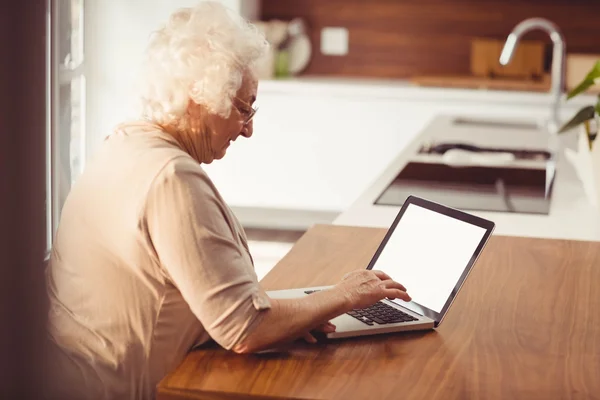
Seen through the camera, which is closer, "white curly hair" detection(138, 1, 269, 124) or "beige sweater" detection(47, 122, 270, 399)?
"beige sweater" detection(47, 122, 270, 399)

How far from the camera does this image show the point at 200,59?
4.50 ft

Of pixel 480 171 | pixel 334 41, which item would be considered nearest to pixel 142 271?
pixel 480 171

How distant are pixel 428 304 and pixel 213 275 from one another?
44 cm

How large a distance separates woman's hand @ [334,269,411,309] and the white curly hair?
34cm

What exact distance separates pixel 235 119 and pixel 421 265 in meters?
0.43

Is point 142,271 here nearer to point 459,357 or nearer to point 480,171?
point 459,357

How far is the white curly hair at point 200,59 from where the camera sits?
1370mm

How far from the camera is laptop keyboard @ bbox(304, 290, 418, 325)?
1459 mm

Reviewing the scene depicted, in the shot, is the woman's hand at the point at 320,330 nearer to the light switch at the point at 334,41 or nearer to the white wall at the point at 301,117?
the white wall at the point at 301,117

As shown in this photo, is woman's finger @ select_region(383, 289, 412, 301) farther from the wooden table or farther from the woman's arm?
the woman's arm

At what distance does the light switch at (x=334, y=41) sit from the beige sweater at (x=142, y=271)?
185 inches

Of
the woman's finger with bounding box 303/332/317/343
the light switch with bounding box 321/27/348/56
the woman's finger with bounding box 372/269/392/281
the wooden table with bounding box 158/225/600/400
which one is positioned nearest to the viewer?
the wooden table with bounding box 158/225/600/400

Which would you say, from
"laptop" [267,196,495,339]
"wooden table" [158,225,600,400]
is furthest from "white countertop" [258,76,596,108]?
"laptop" [267,196,495,339]

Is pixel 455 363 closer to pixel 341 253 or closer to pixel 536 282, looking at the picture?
pixel 536 282
